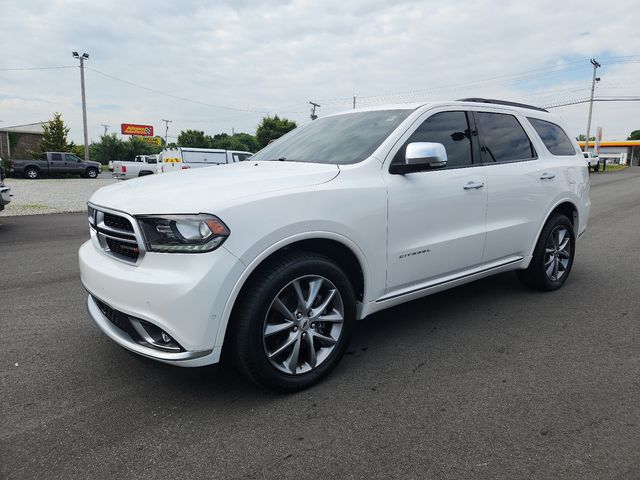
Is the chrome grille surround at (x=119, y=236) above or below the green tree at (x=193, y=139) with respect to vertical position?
below

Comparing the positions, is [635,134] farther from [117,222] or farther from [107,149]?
[117,222]

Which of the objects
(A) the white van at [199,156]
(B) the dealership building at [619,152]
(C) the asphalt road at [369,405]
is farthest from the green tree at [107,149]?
(B) the dealership building at [619,152]

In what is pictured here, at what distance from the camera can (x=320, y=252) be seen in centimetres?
289

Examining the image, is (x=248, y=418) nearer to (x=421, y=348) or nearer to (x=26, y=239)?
(x=421, y=348)

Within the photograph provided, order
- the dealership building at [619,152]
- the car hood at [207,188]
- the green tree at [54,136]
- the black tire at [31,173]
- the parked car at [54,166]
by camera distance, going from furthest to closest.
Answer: the dealership building at [619,152]
the green tree at [54,136]
the black tire at [31,173]
the parked car at [54,166]
the car hood at [207,188]

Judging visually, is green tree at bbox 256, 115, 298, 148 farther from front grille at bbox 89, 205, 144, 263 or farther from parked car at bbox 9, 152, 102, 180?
front grille at bbox 89, 205, 144, 263

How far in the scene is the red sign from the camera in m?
85.8

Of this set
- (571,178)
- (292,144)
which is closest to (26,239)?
(292,144)

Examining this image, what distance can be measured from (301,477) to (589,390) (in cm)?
183

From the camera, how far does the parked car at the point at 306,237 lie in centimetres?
236

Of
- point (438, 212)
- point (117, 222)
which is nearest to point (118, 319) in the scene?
point (117, 222)

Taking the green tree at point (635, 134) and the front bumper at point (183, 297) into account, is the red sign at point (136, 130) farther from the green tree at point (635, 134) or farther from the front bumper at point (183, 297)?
the green tree at point (635, 134)

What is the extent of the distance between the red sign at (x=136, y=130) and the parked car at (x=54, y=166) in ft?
193

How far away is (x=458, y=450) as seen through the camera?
2.23 meters
